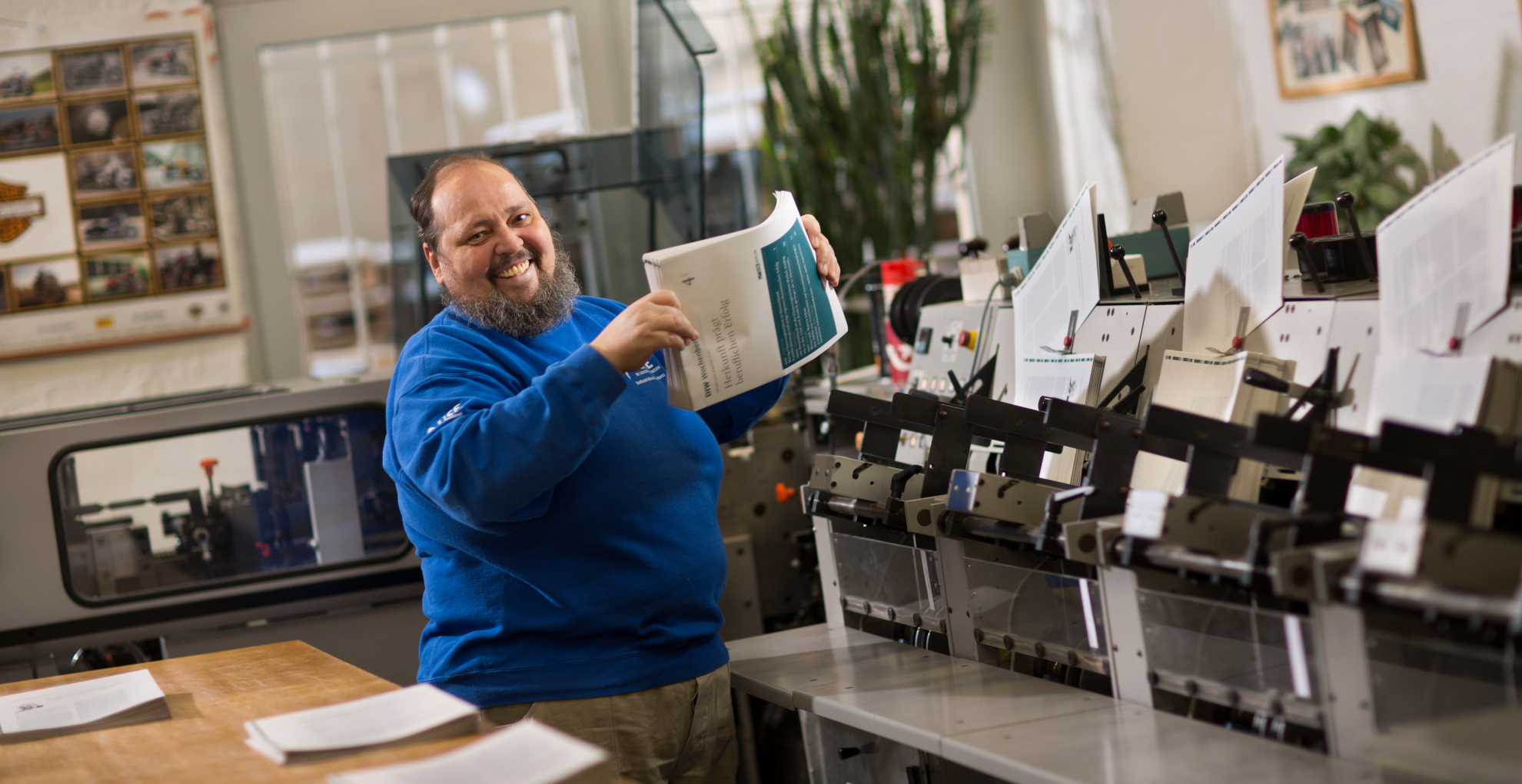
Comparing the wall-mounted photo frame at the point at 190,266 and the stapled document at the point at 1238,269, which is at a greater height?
the wall-mounted photo frame at the point at 190,266

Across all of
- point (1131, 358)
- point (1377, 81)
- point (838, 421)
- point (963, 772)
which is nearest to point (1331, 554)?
point (1131, 358)

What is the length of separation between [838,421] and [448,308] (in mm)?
1275

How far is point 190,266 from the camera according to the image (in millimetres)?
4086

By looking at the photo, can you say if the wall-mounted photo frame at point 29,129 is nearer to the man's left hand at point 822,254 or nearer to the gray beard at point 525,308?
the gray beard at point 525,308

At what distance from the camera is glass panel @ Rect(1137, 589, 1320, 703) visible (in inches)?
50.8

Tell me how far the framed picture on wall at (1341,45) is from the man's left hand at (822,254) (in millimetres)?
2629

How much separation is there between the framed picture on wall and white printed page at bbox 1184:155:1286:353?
231cm

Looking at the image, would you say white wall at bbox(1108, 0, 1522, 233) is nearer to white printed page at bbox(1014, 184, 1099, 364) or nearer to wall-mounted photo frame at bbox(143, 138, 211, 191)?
white printed page at bbox(1014, 184, 1099, 364)

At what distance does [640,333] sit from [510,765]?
0.60 metres

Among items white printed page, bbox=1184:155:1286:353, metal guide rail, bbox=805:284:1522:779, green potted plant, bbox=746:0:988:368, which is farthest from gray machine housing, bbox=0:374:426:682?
green potted plant, bbox=746:0:988:368

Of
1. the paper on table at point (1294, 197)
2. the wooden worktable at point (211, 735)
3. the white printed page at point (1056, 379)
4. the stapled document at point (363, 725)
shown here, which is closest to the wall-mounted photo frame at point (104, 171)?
the wooden worktable at point (211, 735)

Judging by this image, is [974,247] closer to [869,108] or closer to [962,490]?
[962,490]

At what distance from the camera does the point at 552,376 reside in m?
1.48

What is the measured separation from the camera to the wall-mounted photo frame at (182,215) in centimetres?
404
